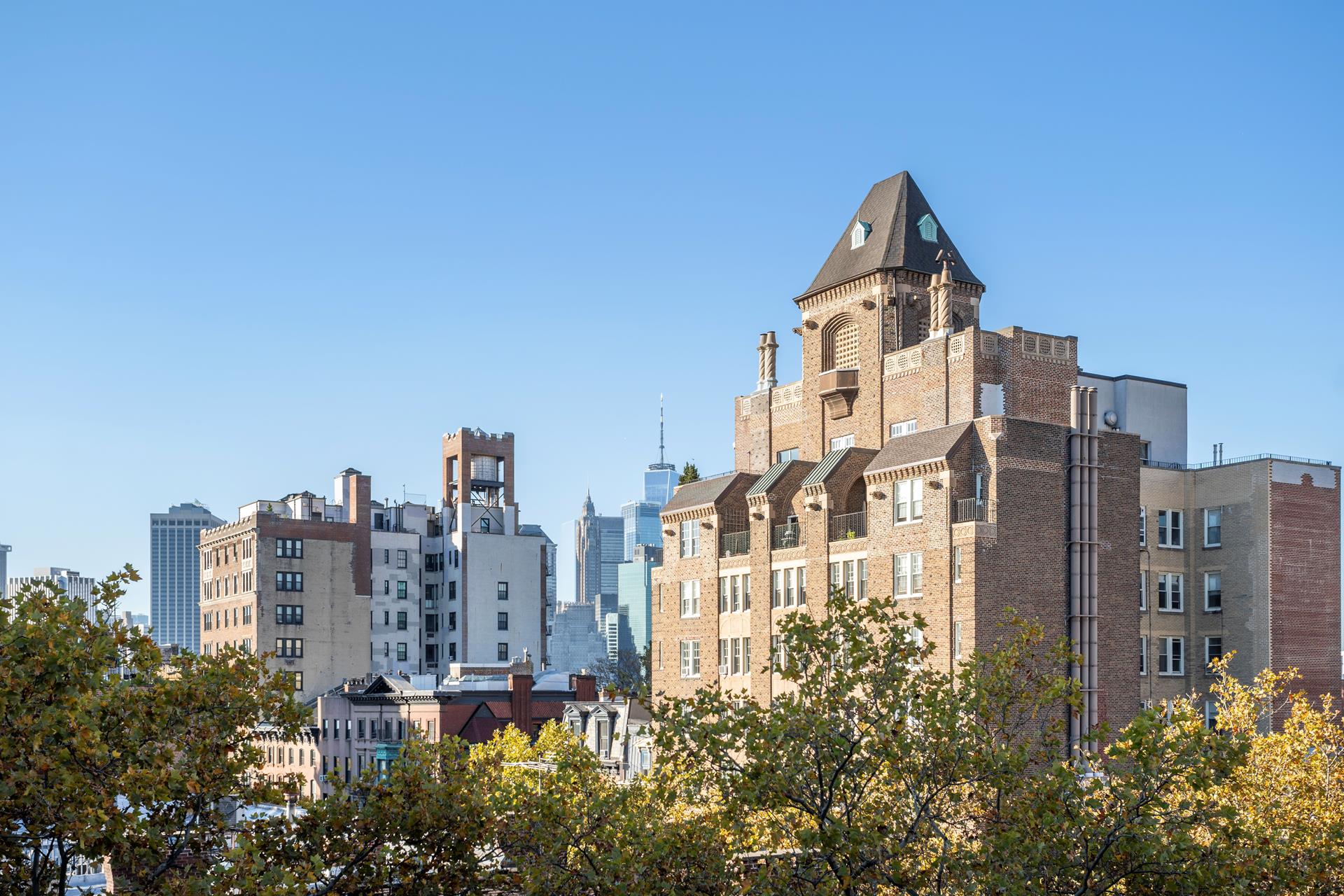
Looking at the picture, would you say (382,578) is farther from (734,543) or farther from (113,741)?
(113,741)

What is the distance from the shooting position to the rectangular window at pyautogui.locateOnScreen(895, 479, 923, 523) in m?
69.1

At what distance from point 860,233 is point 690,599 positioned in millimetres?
23144

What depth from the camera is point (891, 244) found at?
7912 centimetres

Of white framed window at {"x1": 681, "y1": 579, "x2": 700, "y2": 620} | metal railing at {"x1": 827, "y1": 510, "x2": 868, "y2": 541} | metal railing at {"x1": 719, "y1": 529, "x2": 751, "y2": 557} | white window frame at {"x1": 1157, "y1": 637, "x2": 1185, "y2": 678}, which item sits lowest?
white window frame at {"x1": 1157, "y1": 637, "x2": 1185, "y2": 678}

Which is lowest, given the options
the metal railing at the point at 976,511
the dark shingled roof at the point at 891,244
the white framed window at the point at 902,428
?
the metal railing at the point at 976,511

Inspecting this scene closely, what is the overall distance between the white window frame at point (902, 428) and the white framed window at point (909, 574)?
25.0 feet

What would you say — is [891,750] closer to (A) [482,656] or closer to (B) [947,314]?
(B) [947,314]

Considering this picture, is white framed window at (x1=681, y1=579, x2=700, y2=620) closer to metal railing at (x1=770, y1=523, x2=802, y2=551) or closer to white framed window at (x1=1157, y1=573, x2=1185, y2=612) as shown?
metal railing at (x1=770, y1=523, x2=802, y2=551)

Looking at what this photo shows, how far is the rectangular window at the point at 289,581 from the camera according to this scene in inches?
5212

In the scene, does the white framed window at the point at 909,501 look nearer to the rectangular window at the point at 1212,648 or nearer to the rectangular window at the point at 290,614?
the rectangular window at the point at 1212,648

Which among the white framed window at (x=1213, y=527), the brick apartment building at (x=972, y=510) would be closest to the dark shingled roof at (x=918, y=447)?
the brick apartment building at (x=972, y=510)

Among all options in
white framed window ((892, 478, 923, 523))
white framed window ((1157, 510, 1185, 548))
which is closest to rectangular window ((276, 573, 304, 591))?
white framed window ((892, 478, 923, 523))

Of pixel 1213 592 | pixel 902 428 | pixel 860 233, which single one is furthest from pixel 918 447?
pixel 1213 592

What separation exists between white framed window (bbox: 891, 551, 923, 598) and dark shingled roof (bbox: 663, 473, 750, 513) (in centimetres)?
1542
